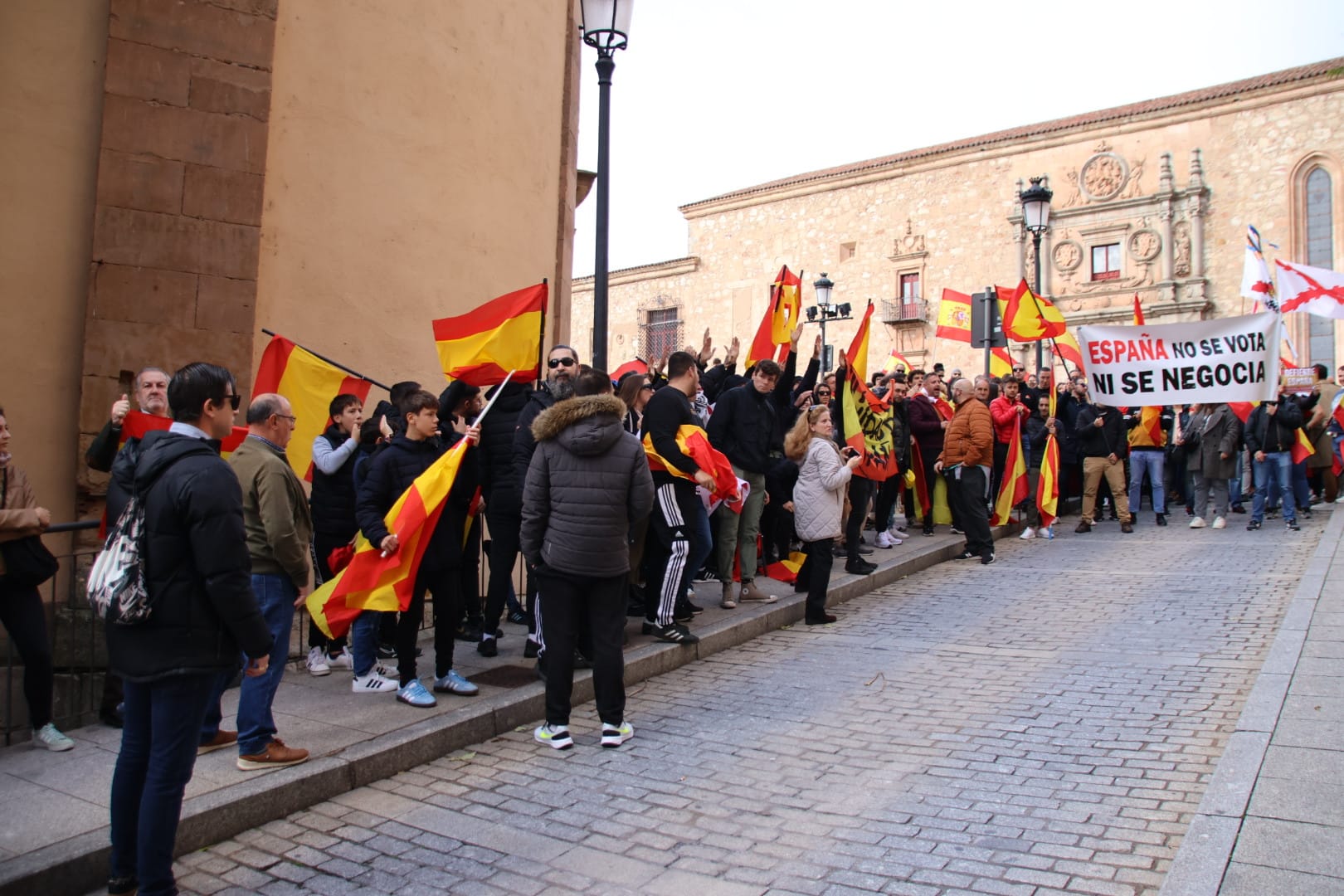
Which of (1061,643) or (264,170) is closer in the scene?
(1061,643)

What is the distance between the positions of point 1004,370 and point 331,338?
13.8 meters

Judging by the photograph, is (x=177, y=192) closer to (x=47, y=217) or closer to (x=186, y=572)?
(x=47, y=217)

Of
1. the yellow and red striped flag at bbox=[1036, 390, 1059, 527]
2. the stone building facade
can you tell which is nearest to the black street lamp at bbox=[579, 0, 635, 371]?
the yellow and red striped flag at bbox=[1036, 390, 1059, 527]

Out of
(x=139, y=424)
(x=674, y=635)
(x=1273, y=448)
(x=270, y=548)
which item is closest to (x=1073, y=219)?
(x=1273, y=448)

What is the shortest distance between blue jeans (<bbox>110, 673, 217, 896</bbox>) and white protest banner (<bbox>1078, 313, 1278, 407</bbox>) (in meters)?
11.1

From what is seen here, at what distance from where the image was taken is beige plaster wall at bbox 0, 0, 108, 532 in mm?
7082

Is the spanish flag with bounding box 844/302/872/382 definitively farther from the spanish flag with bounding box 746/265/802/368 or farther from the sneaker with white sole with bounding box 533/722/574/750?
the sneaker with white sole with bounding box 533/722/574/750

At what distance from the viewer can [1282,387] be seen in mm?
14727

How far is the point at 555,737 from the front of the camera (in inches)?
212

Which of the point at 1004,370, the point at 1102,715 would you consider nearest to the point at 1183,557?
the point at 1102,715

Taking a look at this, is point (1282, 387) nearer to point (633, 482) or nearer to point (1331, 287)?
point (1331, 287)

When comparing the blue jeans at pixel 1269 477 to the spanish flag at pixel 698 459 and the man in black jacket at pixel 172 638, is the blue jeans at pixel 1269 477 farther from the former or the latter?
the man in black jacket at pixel 172 638

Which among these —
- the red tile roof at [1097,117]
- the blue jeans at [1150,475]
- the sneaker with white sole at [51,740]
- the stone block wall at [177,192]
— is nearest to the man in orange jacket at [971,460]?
the blue jeans at [1150,475]

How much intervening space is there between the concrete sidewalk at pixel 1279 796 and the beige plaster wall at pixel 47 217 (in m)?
7.34
